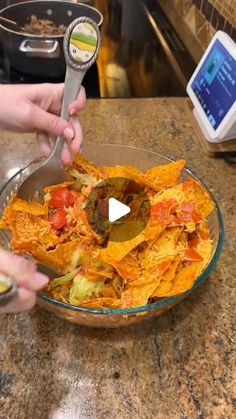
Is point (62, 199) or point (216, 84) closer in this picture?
point (62, 199)

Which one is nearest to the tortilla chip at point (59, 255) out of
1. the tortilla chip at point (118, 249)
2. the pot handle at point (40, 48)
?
the tortilla chip at point (118, 249)

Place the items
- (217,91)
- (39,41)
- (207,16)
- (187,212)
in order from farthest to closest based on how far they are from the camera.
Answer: (207,16) < (39,41) < (217,91) < (187,212)

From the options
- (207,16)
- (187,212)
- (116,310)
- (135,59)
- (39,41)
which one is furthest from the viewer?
(135,59)

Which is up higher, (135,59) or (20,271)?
(20,271)

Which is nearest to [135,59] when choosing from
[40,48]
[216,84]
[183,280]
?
[40,48]

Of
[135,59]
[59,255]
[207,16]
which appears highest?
[207,16]

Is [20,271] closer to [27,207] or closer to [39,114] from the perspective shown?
[27,207]
